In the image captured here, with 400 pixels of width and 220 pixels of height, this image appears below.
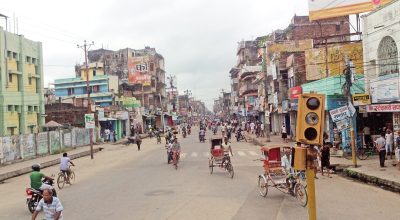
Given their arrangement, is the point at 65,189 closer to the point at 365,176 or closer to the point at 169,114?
the point at 365,176

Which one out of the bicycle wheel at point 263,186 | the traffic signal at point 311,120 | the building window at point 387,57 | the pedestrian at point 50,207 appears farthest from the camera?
the building window at point 387,57

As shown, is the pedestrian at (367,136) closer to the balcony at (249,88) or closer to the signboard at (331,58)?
the signboard at (331,58)

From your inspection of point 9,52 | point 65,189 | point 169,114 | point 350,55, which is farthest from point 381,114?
point 169,114

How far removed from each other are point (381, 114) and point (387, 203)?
16247 mm

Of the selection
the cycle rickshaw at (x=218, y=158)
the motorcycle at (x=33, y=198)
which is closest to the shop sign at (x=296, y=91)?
the cycle rickshaw at (x=218, y=158)

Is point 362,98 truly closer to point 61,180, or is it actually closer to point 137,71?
point 61,180

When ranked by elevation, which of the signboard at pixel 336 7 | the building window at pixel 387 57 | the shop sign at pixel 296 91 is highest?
the signboard at pixel 336 7

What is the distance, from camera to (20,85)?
45.4 m

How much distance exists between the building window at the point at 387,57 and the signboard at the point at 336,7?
11.9 m

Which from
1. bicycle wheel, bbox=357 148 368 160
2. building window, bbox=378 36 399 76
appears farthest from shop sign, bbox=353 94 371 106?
bicycle wheel, bbox=357 148 368 160

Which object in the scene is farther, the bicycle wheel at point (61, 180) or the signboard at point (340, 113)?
the signboard at point (340, 113)

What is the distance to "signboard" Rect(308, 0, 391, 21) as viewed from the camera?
37.8 metres

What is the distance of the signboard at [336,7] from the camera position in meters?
37.8

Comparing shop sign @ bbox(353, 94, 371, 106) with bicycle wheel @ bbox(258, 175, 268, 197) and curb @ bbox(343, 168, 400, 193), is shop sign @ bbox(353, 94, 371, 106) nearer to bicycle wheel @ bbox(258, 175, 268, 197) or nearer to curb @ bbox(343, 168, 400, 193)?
curb @ bbox(343, 168, 400, 193)
